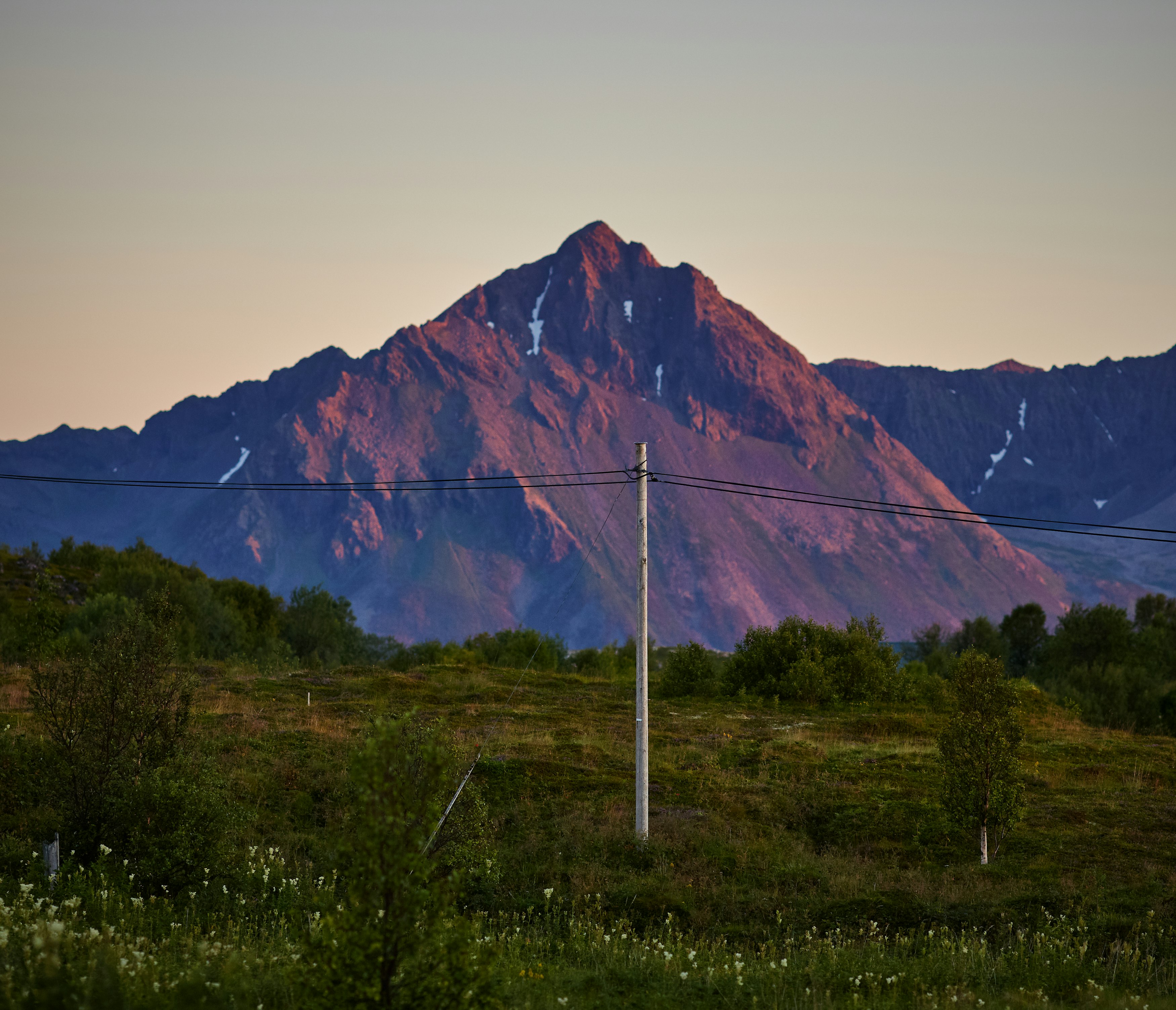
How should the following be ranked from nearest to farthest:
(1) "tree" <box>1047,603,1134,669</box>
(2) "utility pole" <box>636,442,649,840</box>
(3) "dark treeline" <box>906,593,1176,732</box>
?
(2) "utility pole" <box>636,442,649,840</box>
(3) "dark treeline" <box>906,593,1176,732</box>
(1) "tree" <box>1047,603,1134,669</box>

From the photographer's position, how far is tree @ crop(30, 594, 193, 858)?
1622 centimetres

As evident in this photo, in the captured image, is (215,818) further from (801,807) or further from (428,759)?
(801,807)

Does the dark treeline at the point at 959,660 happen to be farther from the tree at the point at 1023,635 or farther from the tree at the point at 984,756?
the tree at the point at 984,756

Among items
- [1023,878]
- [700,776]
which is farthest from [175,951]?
[700,776]

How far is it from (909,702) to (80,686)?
1372 inches

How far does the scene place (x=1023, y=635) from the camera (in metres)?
98.8

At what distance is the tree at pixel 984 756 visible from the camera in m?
19.3

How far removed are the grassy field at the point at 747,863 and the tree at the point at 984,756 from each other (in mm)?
964

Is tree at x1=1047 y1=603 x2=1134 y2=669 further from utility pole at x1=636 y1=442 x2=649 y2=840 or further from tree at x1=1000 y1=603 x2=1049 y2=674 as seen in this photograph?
utility pole at x1=636 y1=442 x2=649 y2=840

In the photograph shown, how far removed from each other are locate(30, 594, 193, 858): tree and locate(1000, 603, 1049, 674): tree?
91269 mm

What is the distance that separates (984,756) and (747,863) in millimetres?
5132

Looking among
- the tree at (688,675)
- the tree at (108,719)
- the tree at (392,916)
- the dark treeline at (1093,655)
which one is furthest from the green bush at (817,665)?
the tree at (392,916)

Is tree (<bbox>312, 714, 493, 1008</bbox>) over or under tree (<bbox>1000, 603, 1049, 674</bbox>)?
over

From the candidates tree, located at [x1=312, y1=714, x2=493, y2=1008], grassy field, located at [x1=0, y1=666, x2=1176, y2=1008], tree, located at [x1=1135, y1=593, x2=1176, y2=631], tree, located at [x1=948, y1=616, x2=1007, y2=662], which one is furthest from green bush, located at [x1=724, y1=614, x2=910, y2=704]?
tree, located at [x1=1135, y1=593, x2=1176, y2=631]
